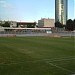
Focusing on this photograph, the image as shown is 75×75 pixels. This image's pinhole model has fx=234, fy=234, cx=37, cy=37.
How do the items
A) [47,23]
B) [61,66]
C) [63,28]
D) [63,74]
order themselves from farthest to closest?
[47,23], [63,28], [61,66], [63,74]

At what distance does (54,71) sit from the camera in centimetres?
798

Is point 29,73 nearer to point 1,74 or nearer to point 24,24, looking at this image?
point 1,74

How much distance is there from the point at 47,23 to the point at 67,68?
366ft

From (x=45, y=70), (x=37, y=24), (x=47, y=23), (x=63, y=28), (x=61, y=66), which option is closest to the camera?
(x=45, y=70)

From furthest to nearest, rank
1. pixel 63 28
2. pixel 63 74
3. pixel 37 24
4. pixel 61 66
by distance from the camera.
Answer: pixel 37 24 < pixel 63 28 < pixel 61 66 < pixel 63 74

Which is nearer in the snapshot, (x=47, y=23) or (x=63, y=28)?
(x=63, y=28)

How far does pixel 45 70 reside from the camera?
8.23m

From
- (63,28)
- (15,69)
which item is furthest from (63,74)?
(63,28)

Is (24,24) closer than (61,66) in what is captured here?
No

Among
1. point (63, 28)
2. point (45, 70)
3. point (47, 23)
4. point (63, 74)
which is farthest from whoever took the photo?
point (47, 23)

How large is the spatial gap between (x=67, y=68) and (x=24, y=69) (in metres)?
1.57

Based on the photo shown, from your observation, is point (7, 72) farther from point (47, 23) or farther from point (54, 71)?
point (47, 23)

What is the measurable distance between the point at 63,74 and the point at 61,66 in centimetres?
148

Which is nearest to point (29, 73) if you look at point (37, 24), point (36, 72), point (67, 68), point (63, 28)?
point (36, 72)
